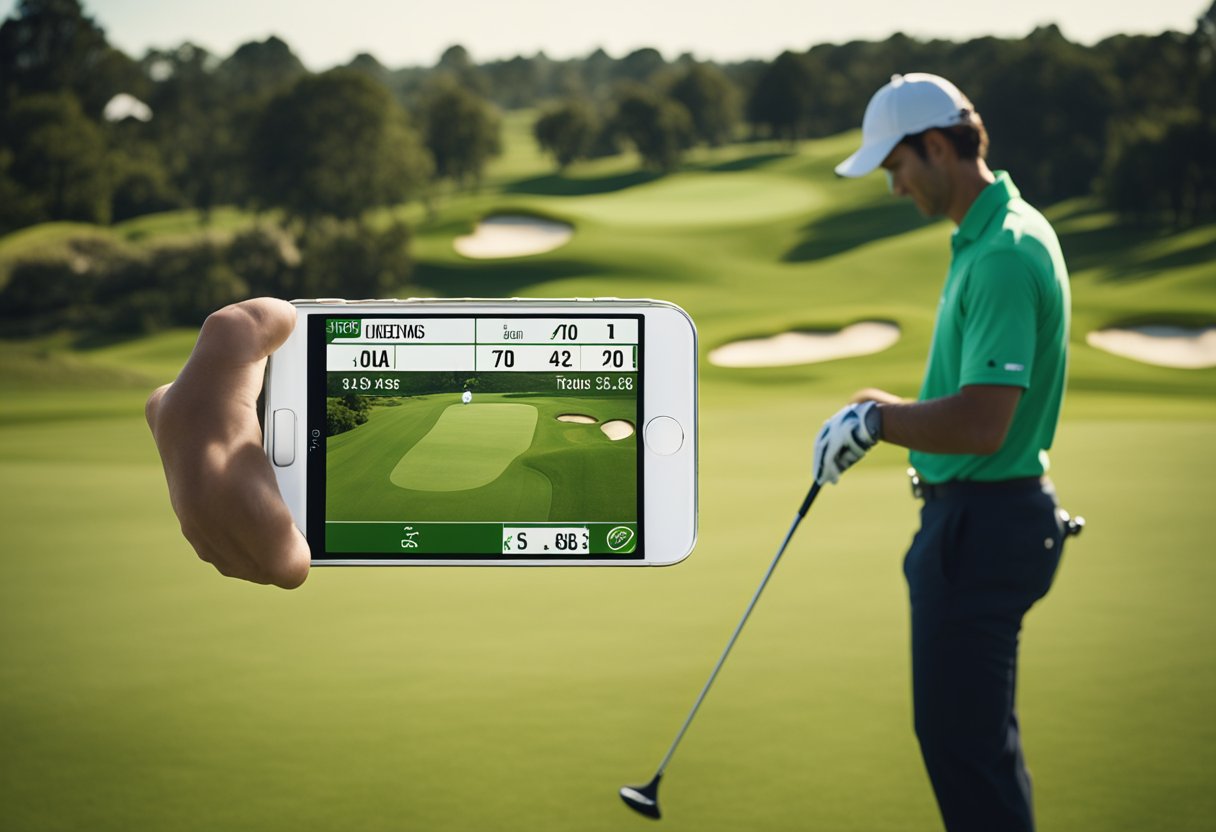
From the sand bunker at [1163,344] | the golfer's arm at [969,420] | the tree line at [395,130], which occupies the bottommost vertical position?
the sand bunker at [1163,344]

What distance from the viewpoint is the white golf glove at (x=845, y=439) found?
314cm

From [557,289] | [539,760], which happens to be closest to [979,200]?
[539,760]

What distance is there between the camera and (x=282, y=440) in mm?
2166

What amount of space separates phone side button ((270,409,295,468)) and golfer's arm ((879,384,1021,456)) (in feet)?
4.84

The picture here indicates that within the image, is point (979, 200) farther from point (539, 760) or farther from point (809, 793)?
point (539, 760)

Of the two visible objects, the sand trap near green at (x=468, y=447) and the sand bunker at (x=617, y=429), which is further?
the sand bunker at (x=617, y=429)

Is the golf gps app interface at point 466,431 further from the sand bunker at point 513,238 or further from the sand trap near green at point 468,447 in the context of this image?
the sand bunker at point 513,238

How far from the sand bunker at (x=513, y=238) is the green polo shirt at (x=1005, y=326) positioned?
39.7 metres

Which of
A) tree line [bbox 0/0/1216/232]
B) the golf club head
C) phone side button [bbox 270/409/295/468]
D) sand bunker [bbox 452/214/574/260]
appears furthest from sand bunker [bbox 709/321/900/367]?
phone side button [bbox 270/409/295/468]

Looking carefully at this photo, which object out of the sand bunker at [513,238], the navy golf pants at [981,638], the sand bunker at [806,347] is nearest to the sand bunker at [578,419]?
the navy golf pants at [981,638]

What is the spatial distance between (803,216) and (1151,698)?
147ft

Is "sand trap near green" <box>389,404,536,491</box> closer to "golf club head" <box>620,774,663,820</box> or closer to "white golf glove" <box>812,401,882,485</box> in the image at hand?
"white golf glove" <box>812,401,882,485</box>

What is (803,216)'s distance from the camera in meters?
48.9

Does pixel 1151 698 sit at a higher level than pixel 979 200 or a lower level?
lower
